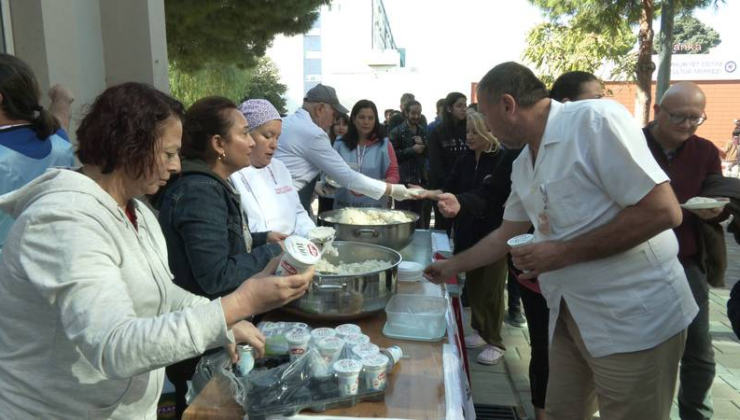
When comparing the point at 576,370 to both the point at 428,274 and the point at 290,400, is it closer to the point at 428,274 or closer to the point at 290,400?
the point at 428,274

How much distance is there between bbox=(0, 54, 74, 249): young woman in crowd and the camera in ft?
6.84

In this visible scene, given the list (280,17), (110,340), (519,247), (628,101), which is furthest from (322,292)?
(628,101)

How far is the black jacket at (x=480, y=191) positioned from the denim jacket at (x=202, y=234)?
167 cm

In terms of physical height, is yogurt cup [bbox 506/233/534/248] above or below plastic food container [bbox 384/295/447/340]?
above

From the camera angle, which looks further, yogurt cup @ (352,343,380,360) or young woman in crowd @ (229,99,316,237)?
young woman in crowd @ (229,99,316,237)

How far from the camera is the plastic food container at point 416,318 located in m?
1.79

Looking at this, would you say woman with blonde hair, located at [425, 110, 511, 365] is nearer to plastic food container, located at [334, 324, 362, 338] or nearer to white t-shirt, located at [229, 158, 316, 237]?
white t-shirt, located at [229, 158, 316, 237]

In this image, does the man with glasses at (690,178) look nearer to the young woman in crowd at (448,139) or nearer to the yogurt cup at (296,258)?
the yogurt cup at (296,258)

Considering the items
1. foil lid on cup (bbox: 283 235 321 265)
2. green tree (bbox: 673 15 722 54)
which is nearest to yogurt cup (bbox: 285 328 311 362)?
foil lid on cup (bbox: 283 235 321 265)

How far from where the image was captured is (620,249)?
5.36 ft

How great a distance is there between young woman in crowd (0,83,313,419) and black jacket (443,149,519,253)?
2.06 meters

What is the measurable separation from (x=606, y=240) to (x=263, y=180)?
158 cm

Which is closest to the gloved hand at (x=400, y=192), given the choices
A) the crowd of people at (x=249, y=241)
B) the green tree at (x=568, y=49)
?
the crowd of people at (x=249, y=241)

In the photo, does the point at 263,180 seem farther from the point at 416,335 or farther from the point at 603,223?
the point at 603,223
